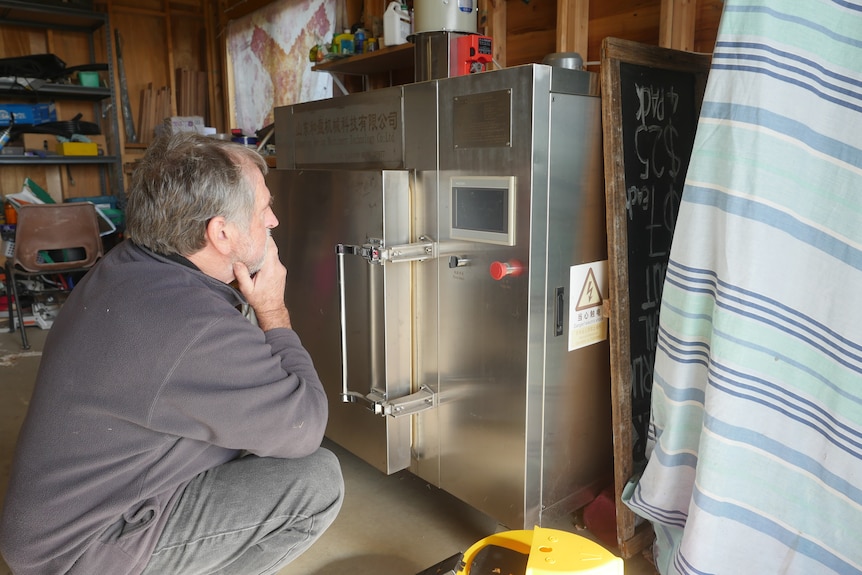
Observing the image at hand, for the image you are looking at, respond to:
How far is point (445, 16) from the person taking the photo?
7.02 ft

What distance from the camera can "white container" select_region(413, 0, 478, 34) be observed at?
2.14 m

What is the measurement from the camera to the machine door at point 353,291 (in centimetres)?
181

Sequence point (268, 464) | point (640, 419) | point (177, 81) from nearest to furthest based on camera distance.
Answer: point (268, 464) → point (640, 419) → point (177, 81)

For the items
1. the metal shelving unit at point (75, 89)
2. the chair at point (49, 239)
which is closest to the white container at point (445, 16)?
the chair at point (49, 239)

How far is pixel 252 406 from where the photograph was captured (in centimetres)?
119

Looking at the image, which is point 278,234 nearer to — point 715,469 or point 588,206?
point 588,206

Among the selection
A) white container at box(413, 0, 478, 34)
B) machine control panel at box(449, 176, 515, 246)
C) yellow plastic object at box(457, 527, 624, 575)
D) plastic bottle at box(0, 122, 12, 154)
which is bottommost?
yellow plastic object at box(457, 527, 624, 575)

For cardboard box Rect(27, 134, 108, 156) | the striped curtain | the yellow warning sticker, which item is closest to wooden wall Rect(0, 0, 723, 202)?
cardboard box Rect(27, 134, 108, 156)

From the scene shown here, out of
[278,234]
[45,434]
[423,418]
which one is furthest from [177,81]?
[45,434]

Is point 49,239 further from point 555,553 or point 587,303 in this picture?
point 555,553

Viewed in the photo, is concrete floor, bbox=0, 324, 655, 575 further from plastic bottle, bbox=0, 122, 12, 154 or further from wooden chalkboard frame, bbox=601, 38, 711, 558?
plastic bottle, bbox=0, 122, 12, 154

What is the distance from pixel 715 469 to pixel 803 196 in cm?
58

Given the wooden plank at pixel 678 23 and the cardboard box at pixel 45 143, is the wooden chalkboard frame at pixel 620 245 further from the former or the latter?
the cardboard box at pixel 45 143

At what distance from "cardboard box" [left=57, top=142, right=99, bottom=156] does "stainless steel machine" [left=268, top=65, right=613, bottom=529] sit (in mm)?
3517
